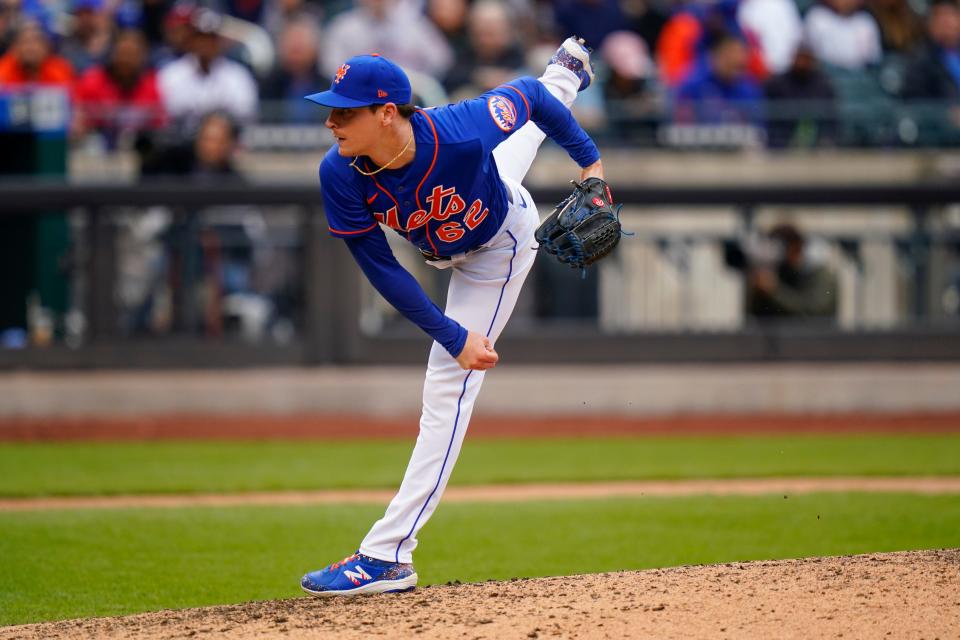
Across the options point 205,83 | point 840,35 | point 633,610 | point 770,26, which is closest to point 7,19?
point 205,83

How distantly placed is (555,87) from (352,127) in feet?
4.07

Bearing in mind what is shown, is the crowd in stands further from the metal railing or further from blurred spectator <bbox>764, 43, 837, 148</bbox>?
the metal railing

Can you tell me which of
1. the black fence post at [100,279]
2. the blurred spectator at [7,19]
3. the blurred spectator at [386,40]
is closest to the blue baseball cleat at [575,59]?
the black fence post at [100,279]

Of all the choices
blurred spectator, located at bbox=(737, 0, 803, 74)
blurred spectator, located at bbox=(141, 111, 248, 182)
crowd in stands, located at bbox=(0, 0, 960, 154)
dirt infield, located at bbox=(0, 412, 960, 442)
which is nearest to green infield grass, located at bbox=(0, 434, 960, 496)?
dirt infield, located at bbox=(0, 412, 960, 442)

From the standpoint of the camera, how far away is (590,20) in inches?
531

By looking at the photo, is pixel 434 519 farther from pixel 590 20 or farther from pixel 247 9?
pixel 247 9

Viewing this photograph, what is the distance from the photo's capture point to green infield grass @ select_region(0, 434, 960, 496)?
27.3 ft

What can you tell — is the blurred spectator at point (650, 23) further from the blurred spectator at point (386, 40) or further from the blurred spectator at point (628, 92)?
the blurred spectator at point (386, 40)

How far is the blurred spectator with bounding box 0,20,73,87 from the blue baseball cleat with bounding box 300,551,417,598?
7.53m

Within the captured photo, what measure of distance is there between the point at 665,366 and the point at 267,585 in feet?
18.8

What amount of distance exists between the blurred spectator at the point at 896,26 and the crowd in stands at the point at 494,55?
15mm

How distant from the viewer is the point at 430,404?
4.96m

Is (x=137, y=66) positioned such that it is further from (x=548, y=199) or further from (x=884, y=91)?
(x=884, y=91)

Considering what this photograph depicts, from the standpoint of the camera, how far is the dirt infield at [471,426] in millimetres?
10016
